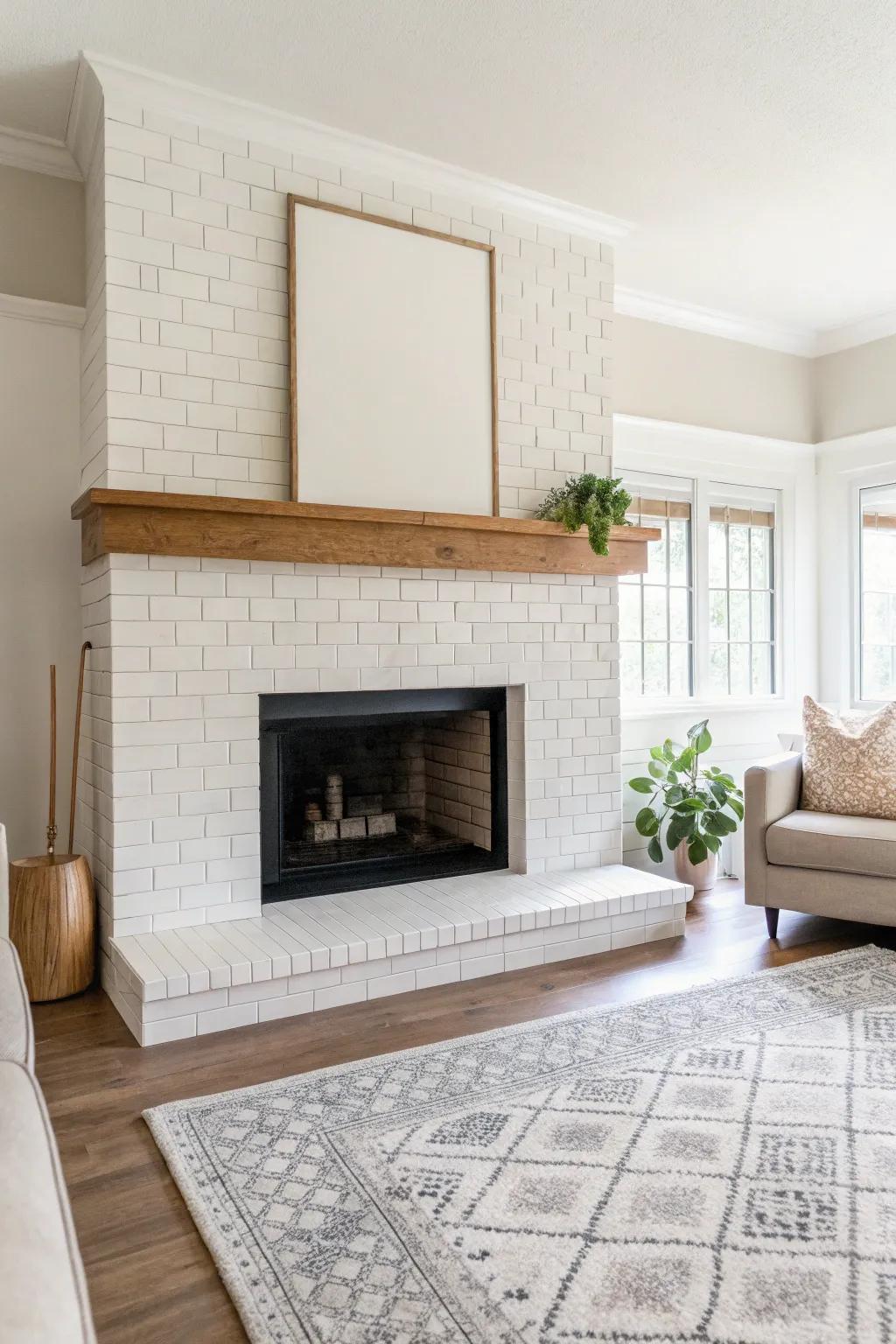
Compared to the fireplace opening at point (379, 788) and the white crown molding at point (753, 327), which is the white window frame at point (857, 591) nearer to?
the white crown molding at point (753, 327)

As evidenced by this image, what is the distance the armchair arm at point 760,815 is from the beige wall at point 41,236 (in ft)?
10.3

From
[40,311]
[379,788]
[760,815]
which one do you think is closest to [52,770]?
[379,788]

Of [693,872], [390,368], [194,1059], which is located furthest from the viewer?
[693,872]

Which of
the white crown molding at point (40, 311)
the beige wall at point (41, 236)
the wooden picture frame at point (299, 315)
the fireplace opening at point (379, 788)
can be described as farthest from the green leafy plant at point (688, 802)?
the beige wall at point (41, 236)

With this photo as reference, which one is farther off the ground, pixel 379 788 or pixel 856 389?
pixel 856 389

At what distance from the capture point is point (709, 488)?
4980 millimetres

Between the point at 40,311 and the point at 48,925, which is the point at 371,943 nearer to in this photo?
the point at 48,925

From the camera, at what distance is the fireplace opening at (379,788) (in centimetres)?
339

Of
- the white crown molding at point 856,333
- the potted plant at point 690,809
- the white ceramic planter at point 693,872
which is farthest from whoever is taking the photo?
the white crown molding at point 856,333

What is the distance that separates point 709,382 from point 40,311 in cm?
331

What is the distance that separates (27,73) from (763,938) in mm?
3943

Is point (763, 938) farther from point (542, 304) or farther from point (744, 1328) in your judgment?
point (542, 304)

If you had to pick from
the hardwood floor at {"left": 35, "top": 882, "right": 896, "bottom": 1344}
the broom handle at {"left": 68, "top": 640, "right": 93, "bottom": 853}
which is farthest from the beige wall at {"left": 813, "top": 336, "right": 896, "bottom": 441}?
the broom handle at {"left": 68, "top": 640, "right": 93, "bottom": 853}

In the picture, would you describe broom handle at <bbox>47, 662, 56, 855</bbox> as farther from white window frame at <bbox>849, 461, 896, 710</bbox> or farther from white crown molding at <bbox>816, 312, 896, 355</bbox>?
white crown molding at <bbox>816, 312, 896, 355</bbox>
